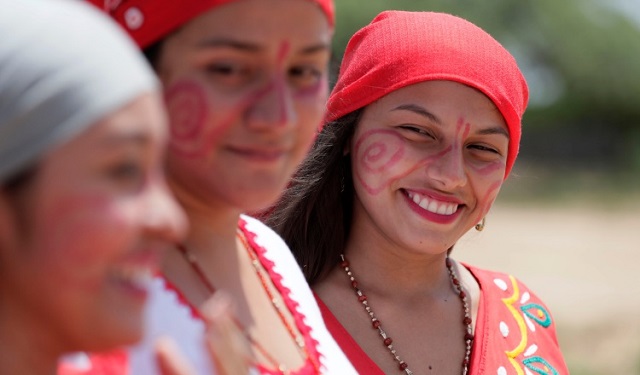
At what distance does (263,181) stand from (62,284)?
0.44 meters

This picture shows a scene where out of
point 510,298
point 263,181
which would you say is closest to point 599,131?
point 510,298

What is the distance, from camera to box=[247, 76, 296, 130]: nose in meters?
1.60

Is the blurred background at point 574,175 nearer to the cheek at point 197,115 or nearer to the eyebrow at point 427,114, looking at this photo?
the eyebrow at point 427,114

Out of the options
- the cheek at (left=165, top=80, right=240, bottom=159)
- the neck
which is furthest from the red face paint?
the neck

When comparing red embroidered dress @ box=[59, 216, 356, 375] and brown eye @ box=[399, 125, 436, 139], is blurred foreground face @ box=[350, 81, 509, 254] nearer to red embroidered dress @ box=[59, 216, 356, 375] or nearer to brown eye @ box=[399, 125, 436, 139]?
brown eye @ box=[399, 125, 436, 139]

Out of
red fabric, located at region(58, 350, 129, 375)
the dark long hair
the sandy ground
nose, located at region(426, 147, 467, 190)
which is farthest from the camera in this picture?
the sandy ground

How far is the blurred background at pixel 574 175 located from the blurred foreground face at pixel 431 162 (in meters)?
4.97

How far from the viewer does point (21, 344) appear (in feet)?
4.33

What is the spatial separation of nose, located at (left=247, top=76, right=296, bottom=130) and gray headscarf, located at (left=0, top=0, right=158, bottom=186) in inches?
13.3

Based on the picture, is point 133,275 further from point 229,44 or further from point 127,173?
point 229,44

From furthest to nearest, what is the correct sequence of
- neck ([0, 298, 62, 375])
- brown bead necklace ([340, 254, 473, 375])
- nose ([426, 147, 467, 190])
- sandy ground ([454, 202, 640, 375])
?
sandy ground ([454, 202, 640, 375]), brown bead necklace ([340, 254, 473, 375]), nose ([426, 147, 467, 190]), neck ([0, 298, 62, 375])

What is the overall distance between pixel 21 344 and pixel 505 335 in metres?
1.90

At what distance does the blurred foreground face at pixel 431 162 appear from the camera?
2723 mm

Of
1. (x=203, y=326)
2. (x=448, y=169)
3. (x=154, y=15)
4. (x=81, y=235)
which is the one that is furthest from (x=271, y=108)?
(x=448, y=169)
